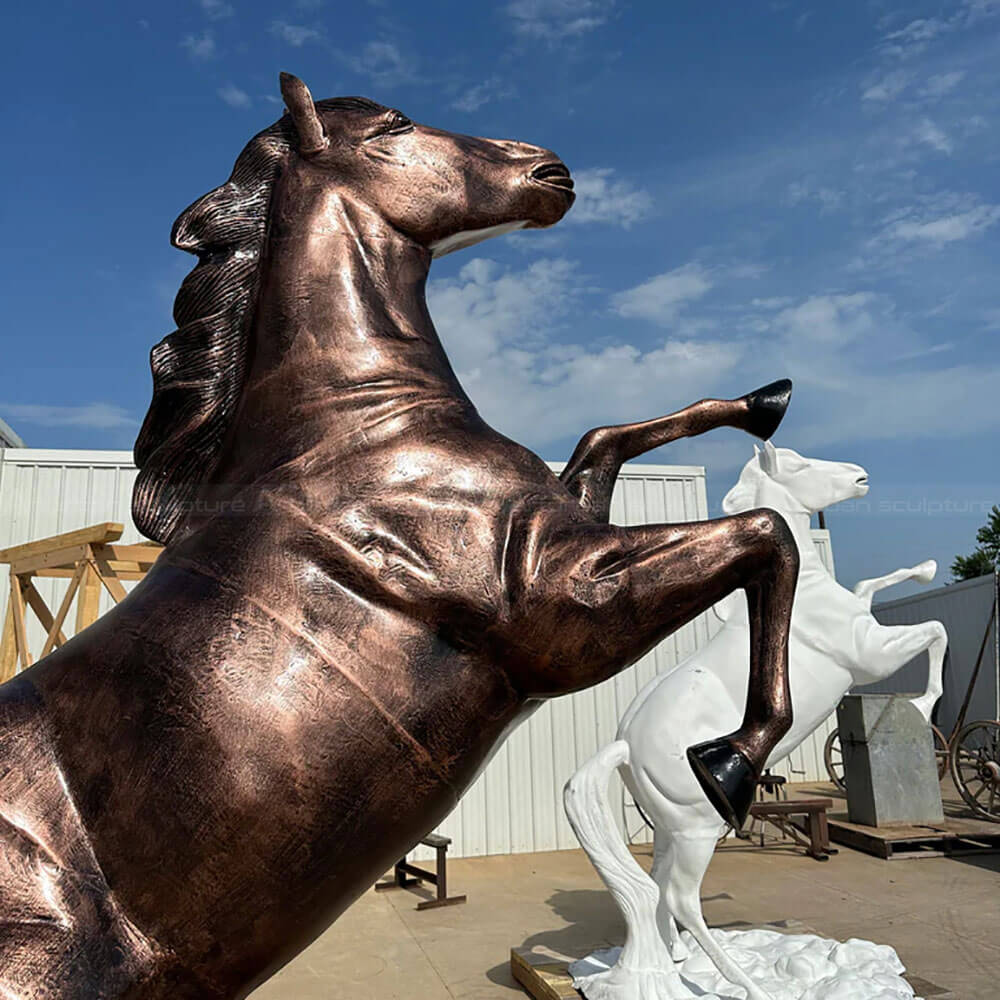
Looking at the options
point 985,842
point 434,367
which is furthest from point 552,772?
point 434,367

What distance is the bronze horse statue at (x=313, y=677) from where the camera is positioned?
3.16 ft

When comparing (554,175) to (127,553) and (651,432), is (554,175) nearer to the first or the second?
(651,432)

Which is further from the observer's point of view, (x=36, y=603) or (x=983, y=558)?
(x=983, y=558)

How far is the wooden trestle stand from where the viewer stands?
18.7 ft

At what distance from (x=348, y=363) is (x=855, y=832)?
9.41m

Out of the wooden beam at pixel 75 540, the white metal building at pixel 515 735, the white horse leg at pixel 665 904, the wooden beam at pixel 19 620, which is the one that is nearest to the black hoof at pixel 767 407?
the white horse leg at pixel 665 904

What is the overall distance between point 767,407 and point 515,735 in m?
Answer: 9.08

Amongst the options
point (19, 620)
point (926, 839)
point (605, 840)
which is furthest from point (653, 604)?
point (926, 839)

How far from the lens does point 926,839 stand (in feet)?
27.8

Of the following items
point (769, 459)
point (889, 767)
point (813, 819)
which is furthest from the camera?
point (889, 767)

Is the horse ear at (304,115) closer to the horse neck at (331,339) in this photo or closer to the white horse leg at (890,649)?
the horse neck at (331,339)

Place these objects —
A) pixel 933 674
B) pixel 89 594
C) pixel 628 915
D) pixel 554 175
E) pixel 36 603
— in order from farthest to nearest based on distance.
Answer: pixel 36 603, pixel 933 674, pixel 89 594, pixel 628 915, pixel 554 175

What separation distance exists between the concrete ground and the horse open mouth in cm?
459

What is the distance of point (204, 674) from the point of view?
1.00 meters
